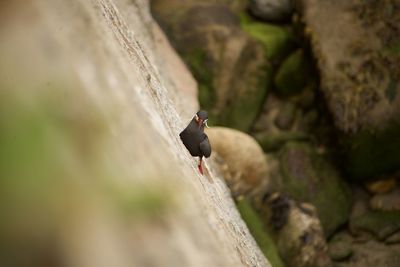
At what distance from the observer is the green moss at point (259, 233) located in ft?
36.3

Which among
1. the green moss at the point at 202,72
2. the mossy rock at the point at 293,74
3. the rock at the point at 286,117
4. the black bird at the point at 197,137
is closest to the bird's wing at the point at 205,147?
the black bird at the point at 197,137

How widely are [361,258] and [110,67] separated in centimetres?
1239

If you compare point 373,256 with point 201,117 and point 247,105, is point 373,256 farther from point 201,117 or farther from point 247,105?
point 201,117

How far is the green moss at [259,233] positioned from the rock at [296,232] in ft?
1.29

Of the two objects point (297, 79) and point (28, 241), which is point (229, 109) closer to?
point (297, 79)

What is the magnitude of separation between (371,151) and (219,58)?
19.4ft

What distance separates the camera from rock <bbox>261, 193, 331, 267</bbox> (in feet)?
38.4

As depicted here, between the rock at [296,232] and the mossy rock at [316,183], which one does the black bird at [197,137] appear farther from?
the mossy rock at [316,183]

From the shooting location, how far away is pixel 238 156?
1126 cm

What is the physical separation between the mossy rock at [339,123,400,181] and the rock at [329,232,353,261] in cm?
216

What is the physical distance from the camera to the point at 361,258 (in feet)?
45.3

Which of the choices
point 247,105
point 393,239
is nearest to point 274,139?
point 247,105

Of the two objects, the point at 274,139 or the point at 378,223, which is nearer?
the point at 378,223

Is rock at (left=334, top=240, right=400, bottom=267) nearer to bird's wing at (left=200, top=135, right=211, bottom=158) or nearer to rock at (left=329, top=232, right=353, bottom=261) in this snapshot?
rock at (left=329, top=232, right=353, bottom=261)
